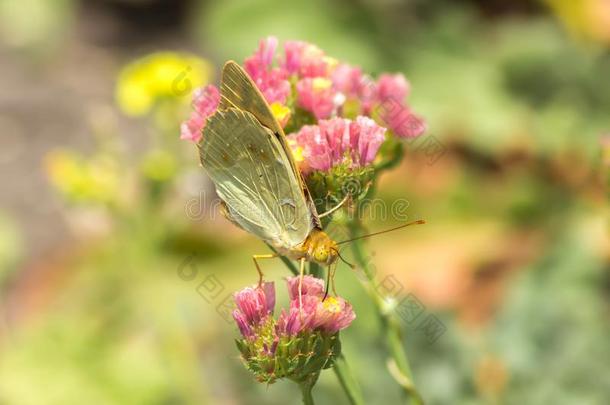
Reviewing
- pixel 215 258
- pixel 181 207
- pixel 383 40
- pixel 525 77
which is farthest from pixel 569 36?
pixel 181 207

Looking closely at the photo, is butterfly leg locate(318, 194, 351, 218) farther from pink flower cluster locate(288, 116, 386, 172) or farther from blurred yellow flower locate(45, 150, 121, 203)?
blurred yellow flower locate(45, 150, 121, 203)

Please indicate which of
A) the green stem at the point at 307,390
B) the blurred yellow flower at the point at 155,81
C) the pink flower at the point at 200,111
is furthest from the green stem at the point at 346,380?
the blurred yellow flower at the point at 155,81

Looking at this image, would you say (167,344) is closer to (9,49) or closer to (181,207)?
(181,207)

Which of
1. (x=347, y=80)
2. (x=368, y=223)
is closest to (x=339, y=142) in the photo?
(x=347, y=80)

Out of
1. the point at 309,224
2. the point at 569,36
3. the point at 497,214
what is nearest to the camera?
the point at 309,224

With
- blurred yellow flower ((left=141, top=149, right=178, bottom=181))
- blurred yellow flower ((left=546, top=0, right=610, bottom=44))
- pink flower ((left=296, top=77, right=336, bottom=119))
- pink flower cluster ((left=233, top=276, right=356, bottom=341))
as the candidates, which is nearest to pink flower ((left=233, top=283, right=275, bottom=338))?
pink flower cluster ((left=233, top=276, right=356, bottom=341))

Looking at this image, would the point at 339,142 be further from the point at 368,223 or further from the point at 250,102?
the point at 368,223
